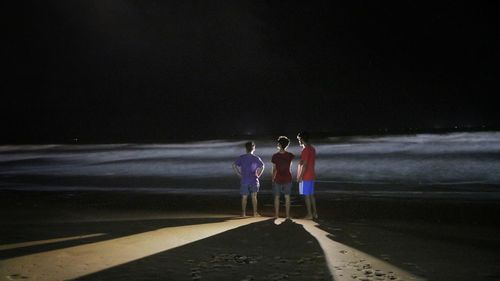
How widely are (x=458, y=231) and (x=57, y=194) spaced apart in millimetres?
12726

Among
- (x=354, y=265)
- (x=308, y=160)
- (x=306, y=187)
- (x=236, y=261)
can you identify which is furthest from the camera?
(x=306, y=187)

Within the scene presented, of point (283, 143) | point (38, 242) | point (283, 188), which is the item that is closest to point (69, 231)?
point (38, 242)

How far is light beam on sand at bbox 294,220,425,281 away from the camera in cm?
634

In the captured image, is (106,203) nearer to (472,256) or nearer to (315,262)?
(315,262)

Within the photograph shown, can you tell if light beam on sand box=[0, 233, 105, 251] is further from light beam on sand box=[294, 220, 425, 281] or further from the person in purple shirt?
light beam on sand box=[294, 220, 425, 281]

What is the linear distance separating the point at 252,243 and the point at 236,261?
122 centimetres

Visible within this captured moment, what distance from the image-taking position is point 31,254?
24.8 feet

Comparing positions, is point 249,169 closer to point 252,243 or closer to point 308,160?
point 308,160

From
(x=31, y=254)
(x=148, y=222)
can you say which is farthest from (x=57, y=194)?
(x=31, y=254)

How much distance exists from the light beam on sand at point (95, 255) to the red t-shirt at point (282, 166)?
2189 mm

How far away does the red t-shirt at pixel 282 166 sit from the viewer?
11.1 meters

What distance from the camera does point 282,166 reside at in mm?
11125

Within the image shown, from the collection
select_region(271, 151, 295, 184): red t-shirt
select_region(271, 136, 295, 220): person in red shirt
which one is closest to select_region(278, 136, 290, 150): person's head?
select_region(271, 136, 295, 220): person in red shirt

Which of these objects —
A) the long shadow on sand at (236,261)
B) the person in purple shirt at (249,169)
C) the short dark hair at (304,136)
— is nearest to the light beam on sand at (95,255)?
the long shadow on sand at (236,261)
